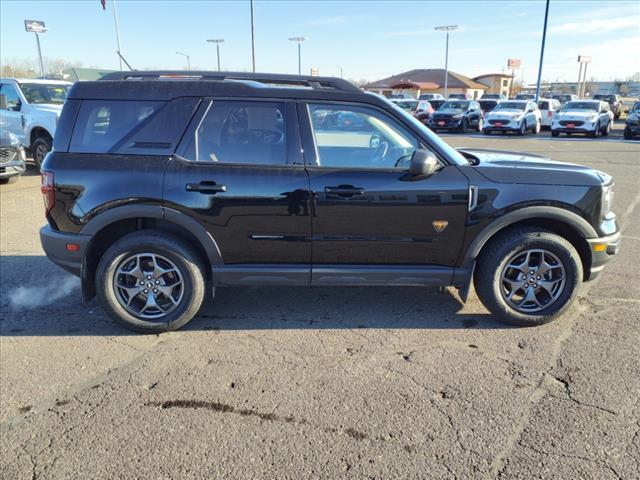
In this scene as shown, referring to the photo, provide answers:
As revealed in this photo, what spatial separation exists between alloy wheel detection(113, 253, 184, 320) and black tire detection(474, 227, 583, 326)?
2.39 meters

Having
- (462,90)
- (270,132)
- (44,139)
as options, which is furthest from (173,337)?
(462,90)

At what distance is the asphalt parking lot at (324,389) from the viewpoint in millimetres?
2475

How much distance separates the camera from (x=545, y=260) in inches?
151

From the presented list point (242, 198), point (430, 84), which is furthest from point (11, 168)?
point (430, 84)

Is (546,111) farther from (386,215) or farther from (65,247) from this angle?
(65,247)

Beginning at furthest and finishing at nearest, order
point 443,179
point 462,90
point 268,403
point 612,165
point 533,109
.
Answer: point 462,90 < point 533,109 < point 612,165 < point 443,179 < point 268,403

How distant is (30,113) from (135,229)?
950 cm

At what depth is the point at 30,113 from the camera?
37.1 ft

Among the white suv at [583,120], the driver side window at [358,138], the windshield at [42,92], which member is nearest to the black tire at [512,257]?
the driver side window at [358,138]

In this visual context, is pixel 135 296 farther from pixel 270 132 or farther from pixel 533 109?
pixel 533 109

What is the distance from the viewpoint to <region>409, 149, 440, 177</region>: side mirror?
345 cm

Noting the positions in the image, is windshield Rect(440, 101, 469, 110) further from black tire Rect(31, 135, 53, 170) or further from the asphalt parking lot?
the asphalt parking lot

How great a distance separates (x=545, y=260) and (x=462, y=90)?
73.2 metres

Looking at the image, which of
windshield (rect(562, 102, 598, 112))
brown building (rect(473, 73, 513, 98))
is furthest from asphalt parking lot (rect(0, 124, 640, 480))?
brown building (rect(473, 73, 513, 98))
